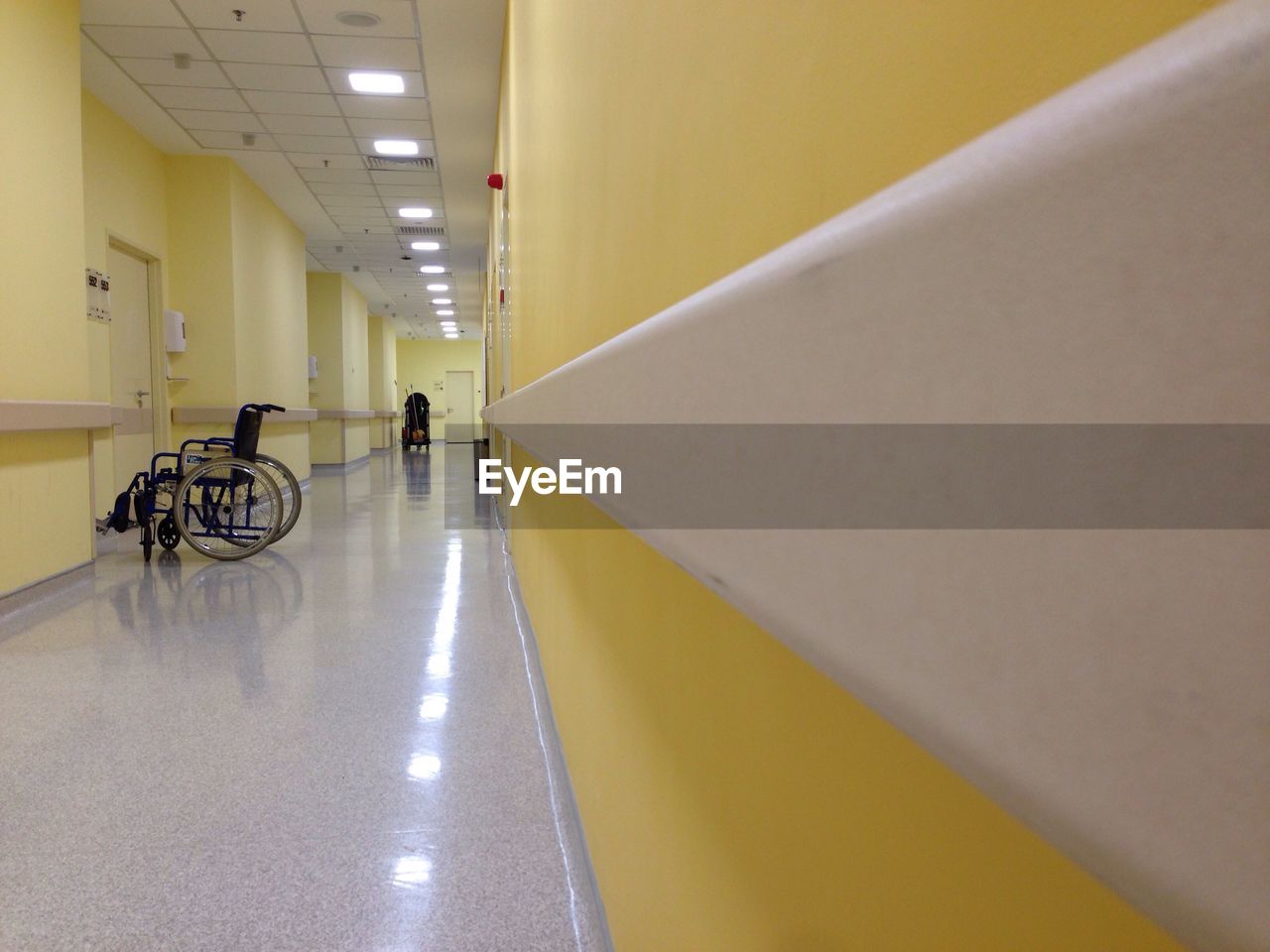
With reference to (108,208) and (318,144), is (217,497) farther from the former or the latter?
(318,144)

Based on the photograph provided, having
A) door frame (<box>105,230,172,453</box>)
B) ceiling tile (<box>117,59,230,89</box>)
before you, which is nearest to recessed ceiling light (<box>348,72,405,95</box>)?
ceiling tile (<box>117,59,230,89</box>)

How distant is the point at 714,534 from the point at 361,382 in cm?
1654

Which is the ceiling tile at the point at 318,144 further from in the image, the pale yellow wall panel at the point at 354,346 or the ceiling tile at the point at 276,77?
the pale yellow wall panel at the point at 354,346

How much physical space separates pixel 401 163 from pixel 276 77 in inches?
82.8

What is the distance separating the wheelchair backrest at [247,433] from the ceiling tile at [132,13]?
7.95 ft

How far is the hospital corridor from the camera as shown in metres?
0.15

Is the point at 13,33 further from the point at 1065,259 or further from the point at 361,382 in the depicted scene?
the point at 361,382

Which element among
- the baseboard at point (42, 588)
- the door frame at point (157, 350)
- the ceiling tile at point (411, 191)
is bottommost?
the baseboard at point (42, 588)

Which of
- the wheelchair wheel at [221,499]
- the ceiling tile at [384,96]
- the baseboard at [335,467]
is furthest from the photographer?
the baseboard at [335,467]

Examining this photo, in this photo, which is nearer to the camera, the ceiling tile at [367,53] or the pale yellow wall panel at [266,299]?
the ceiling tile at [367,53]

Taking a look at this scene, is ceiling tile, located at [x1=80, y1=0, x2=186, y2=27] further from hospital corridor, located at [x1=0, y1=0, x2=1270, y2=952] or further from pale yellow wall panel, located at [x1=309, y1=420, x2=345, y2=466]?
pale yellow wall panel, located at [x1=309, y1=420, x2=345, y2=466]

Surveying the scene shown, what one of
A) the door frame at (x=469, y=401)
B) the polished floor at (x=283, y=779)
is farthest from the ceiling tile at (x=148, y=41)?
the door frame at (x=469, y=401)

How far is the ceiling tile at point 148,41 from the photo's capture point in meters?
5.41

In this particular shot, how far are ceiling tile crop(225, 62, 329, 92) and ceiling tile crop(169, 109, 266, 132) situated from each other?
0.67 metres
